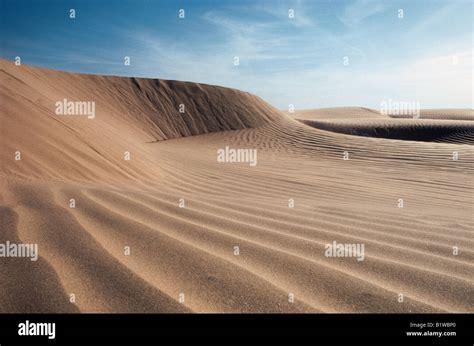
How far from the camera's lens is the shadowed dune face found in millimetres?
1730

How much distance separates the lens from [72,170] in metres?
4.23

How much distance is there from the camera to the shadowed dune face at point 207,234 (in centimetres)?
173
